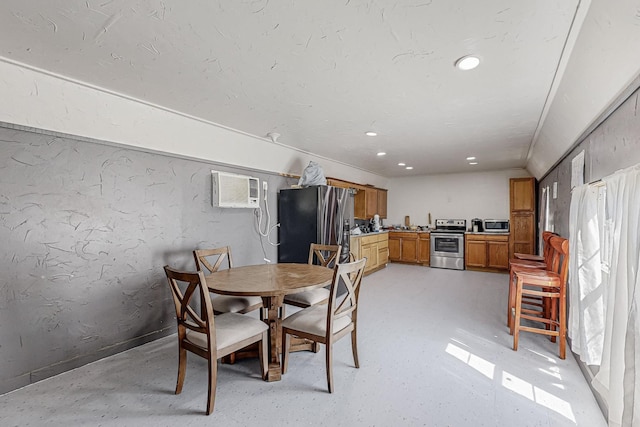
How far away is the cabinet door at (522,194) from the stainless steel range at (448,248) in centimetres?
120

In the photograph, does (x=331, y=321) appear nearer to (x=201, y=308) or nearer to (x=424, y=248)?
Answer: (x=201, y=308)

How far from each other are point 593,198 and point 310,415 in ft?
8.02

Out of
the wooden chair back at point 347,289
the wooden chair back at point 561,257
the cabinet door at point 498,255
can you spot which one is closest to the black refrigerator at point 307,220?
the wooden chair back at point 347,289

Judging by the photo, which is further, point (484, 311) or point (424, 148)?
point (424, 148)

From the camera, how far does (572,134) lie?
263 centimetres

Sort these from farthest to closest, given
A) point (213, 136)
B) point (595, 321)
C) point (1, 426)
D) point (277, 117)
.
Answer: point (213, 136) < point (277, 117) < point (595, 321) < point (1, 426)

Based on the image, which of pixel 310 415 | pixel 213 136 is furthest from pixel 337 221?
pixel 310 415

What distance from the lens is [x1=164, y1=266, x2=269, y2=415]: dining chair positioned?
181 centimetres

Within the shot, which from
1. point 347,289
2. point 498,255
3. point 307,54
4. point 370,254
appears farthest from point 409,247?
point 307,54

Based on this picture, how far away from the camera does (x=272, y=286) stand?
2107 mm

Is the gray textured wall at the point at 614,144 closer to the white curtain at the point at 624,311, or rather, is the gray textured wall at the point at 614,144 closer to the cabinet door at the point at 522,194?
the white curtain at the point at 624,311

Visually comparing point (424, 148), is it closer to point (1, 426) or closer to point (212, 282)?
point (212, 282)

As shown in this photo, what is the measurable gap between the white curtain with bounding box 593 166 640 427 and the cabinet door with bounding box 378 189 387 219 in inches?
221

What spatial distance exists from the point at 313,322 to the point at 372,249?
4005 mm
